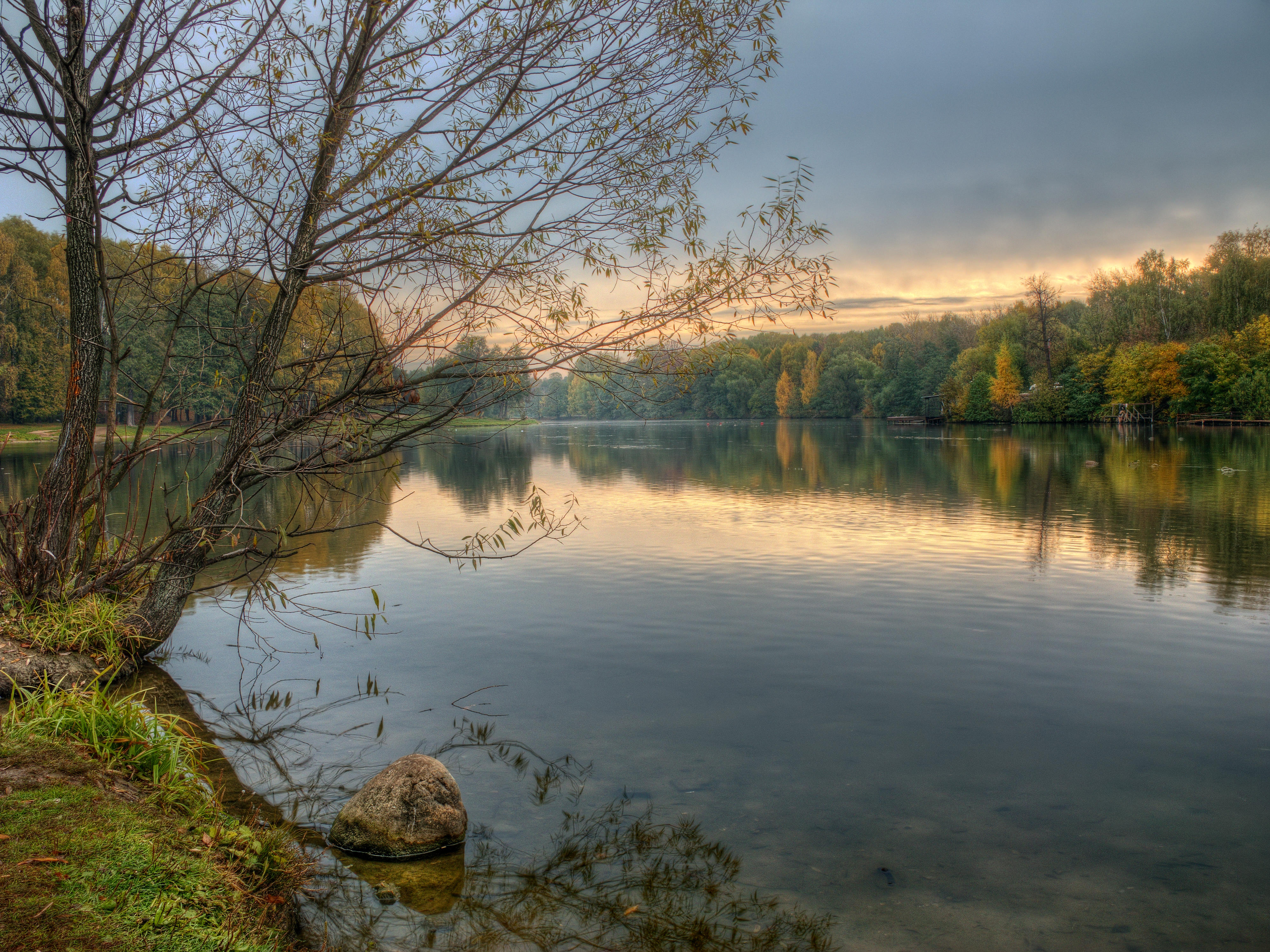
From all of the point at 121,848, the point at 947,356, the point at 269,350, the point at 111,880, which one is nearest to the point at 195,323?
the point at 269,350

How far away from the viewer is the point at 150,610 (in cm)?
1011

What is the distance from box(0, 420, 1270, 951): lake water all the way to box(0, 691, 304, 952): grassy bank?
2.56 feet

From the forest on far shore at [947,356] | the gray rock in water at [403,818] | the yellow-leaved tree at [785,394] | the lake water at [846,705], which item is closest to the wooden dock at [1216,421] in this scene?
the forest on far shore at [947,356]

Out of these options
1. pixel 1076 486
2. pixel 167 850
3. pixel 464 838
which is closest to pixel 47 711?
pixel 167 850

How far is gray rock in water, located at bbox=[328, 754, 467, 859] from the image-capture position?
20.4 feet

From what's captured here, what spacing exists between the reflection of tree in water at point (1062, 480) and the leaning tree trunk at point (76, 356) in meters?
16.6

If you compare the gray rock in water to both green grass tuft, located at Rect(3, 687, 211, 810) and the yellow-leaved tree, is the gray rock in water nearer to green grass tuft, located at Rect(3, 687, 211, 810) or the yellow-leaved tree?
green grass tuft, located at Rect(3, 687, 211, 810)

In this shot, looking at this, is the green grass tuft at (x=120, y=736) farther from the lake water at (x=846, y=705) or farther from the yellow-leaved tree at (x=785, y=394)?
the yellow-leaved tree at (x=785, y=394)

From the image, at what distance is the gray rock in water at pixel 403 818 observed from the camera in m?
6.22

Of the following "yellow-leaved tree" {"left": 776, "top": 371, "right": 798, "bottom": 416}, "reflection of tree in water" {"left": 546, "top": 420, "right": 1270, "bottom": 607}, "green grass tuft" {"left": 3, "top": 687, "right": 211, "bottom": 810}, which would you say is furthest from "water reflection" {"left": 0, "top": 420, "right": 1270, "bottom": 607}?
"yellow-leaved tree" {"left": 776, "top": 371, "right": 798, "bottom": 416}

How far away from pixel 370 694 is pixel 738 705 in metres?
4.42

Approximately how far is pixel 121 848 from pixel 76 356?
6.52m

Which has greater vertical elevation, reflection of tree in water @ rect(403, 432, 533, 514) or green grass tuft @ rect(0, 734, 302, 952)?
green grass tuft @ rect(0, 734, 302, 952)

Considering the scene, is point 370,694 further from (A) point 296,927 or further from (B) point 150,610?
(A) point 296,927
